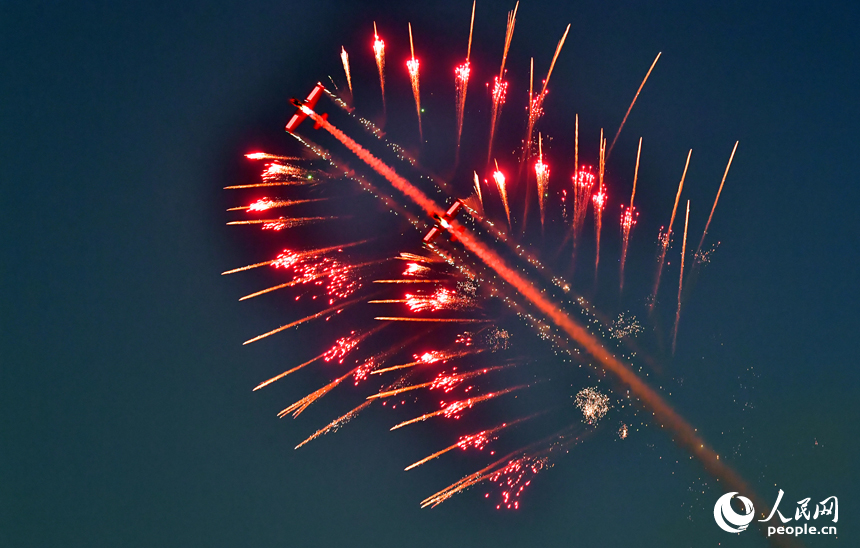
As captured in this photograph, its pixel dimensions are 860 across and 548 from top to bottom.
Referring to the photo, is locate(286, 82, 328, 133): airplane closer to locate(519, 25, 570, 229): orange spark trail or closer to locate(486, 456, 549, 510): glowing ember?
locate(519, 25, 570, 229): orange spark trail

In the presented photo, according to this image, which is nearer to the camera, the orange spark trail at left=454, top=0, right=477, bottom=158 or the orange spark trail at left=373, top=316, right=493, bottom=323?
the orange spark trail at left=373, top=316, right=493, bottom=323

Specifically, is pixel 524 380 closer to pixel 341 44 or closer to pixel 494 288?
pixel 494 288

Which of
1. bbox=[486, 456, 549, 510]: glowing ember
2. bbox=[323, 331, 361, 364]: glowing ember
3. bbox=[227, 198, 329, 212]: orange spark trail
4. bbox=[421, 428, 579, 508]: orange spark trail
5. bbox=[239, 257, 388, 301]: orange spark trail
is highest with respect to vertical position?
bbox=[227, 198, 329, 212]: orange spark trail

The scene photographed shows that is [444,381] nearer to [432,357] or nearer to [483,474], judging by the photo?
[432,357]

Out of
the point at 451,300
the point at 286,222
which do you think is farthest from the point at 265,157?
the point at 451,300

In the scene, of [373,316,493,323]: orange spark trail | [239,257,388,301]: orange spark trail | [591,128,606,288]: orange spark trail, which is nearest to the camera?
[373,316,493,323]: orange spark trail

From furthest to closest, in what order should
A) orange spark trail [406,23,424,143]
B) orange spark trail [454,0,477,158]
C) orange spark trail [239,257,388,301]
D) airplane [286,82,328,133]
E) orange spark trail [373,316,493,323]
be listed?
orange spark trail [406,23,424,143] < orange spark trail [454,0,477,158] < orange spark trail [239,257,388,301] < orange spark trail [373,316,493,323] < airplane [286,82,328,133]

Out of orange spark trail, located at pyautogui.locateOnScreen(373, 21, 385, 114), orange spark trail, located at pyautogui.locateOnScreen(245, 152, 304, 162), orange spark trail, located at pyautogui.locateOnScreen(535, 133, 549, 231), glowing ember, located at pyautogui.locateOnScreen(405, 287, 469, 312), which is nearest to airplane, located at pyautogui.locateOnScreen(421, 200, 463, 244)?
glowing ember, located at pyautogui.locateOnScreen(405, 287, 469, 312)

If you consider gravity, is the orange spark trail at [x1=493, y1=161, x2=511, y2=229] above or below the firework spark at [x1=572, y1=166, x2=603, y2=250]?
above
